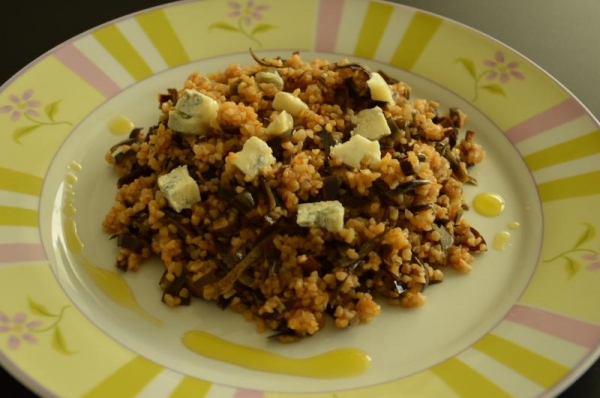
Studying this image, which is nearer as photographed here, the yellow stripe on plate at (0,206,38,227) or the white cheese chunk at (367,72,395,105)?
the yellow stripe on plate at (0,206,38,227)

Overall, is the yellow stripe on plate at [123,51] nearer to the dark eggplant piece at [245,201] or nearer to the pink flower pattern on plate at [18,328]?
the dark eggplant piece at [245,201]

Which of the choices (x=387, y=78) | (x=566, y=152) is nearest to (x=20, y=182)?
(x=387, y=78)

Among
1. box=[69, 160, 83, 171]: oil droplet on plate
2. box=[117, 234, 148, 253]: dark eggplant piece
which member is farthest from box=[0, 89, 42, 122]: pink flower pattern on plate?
box=[117, 234, 148, 253]: dark eggplant piece

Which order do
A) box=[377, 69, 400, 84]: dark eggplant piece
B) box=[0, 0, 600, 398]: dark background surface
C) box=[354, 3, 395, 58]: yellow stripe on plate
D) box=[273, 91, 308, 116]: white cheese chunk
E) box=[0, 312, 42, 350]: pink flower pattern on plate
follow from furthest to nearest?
box=[0, 0, 600, 398]: dark background surface, box=[354, 3, 395, 58]: yellow stripe on plate, box=[377, 69, 400, 84]: dark eggplant piece, box=[273, 91, 308, 116]: white cheese chunk, box=[0, 312, 42, 350]: pink flower pattern on plate

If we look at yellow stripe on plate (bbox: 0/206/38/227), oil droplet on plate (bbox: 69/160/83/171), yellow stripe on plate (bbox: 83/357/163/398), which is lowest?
yellow stripe on plate (bbox: 83/357/163/398)

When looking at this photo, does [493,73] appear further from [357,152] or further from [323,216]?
[323,216]

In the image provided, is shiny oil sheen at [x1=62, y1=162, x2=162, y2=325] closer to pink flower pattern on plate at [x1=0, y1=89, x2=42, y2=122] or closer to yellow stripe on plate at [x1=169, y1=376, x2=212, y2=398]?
yellow stripe on plate at [x1=169, y1=376, x2=212, y2=398]

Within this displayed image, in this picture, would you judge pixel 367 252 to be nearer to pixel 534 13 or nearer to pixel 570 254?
pixel 570 254
